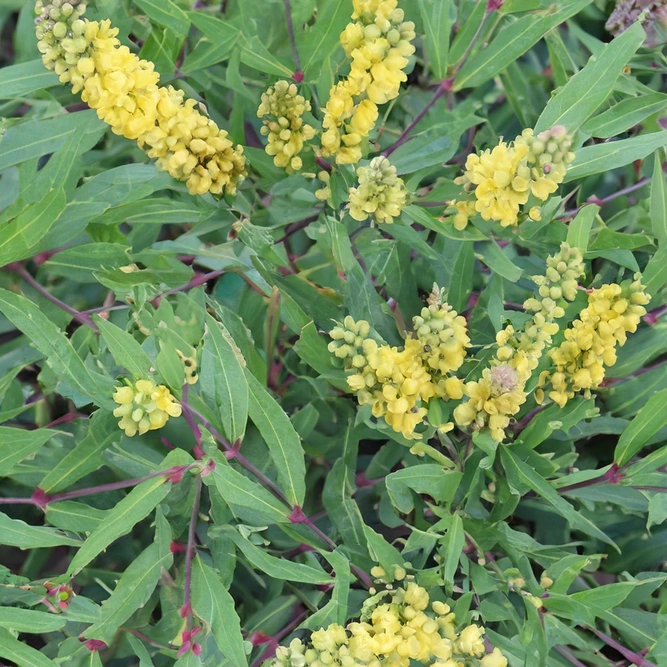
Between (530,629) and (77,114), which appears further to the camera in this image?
(77,114)

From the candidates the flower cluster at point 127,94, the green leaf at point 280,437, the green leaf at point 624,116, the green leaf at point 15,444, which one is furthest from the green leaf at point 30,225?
the green leaf at point 624,116

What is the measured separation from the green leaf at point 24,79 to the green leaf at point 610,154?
0.86m

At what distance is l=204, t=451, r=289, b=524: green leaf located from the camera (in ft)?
3.01

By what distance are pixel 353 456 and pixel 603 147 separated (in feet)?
2.12

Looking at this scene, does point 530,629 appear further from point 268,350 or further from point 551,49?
point 551,49

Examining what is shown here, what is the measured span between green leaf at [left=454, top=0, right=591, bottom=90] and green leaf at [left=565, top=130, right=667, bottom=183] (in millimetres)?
224

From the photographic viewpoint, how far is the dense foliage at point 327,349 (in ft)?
3.03

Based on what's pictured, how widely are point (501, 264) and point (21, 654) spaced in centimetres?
91

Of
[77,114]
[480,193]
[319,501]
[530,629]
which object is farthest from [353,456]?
[77,114]

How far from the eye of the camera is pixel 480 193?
89cm

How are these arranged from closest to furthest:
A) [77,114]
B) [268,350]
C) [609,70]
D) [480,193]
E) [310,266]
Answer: [480,193] → [609,70] → [77,114] → [268,350] → [310,266]

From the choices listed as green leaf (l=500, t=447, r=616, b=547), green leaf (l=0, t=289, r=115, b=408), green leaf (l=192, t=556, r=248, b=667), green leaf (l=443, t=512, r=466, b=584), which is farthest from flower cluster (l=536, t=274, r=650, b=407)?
green leaf (l=0, t=289, r=115, b=408)

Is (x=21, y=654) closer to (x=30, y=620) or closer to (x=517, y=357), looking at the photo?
(x=30, y=620)

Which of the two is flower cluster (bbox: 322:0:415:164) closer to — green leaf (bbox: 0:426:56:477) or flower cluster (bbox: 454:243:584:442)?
flower cluster (bbox: 454:243:584:442)
